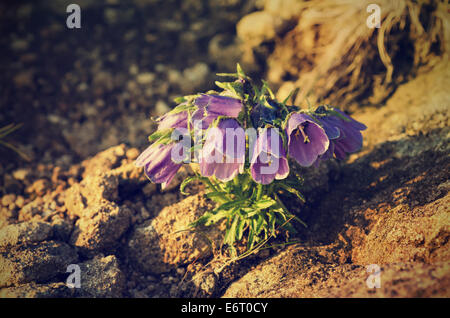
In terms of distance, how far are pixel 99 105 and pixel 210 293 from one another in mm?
2467

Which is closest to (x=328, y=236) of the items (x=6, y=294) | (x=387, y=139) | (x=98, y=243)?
(x=387, y=139)

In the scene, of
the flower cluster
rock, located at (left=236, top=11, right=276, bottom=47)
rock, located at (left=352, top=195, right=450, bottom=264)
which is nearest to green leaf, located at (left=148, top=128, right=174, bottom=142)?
the flower cluster

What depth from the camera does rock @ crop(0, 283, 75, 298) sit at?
6.01 ft

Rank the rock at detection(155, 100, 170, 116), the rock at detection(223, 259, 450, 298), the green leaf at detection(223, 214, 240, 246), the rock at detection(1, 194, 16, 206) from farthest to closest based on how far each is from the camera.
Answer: the rock at detection(155, 100, 170, 116) → the rock at detection(1, 194, 16, 206) → the green leaf at detection(223, 214, 240, 246) → the rock at detection(223, 259, 450, 298)

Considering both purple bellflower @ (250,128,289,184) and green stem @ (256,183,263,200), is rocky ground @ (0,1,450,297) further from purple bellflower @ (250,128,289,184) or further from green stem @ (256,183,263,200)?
purple bellflower @ (250,128,289,184)

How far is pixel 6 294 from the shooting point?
1.84m

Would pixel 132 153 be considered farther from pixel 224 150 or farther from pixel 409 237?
pixel 409 237

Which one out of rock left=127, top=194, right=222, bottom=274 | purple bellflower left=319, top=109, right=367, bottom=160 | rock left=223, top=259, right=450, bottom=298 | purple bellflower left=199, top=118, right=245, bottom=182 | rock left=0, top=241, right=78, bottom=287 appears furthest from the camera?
rock left=127, top=194, right=222, bottom=274

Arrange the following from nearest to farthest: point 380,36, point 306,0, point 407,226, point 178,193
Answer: point 407,226 → point 178,193 → point 380,36 → point 306,0

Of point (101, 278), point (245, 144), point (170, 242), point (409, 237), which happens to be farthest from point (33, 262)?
point (409, 237)

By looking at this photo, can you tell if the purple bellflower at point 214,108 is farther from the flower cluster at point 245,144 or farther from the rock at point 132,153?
the rock at point 132,153

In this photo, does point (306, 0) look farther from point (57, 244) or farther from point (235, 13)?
point (57, 244)

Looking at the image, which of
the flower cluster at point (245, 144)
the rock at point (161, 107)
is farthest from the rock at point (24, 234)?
the rock at point (161, 107)

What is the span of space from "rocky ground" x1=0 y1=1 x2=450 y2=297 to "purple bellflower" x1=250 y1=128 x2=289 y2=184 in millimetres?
648
